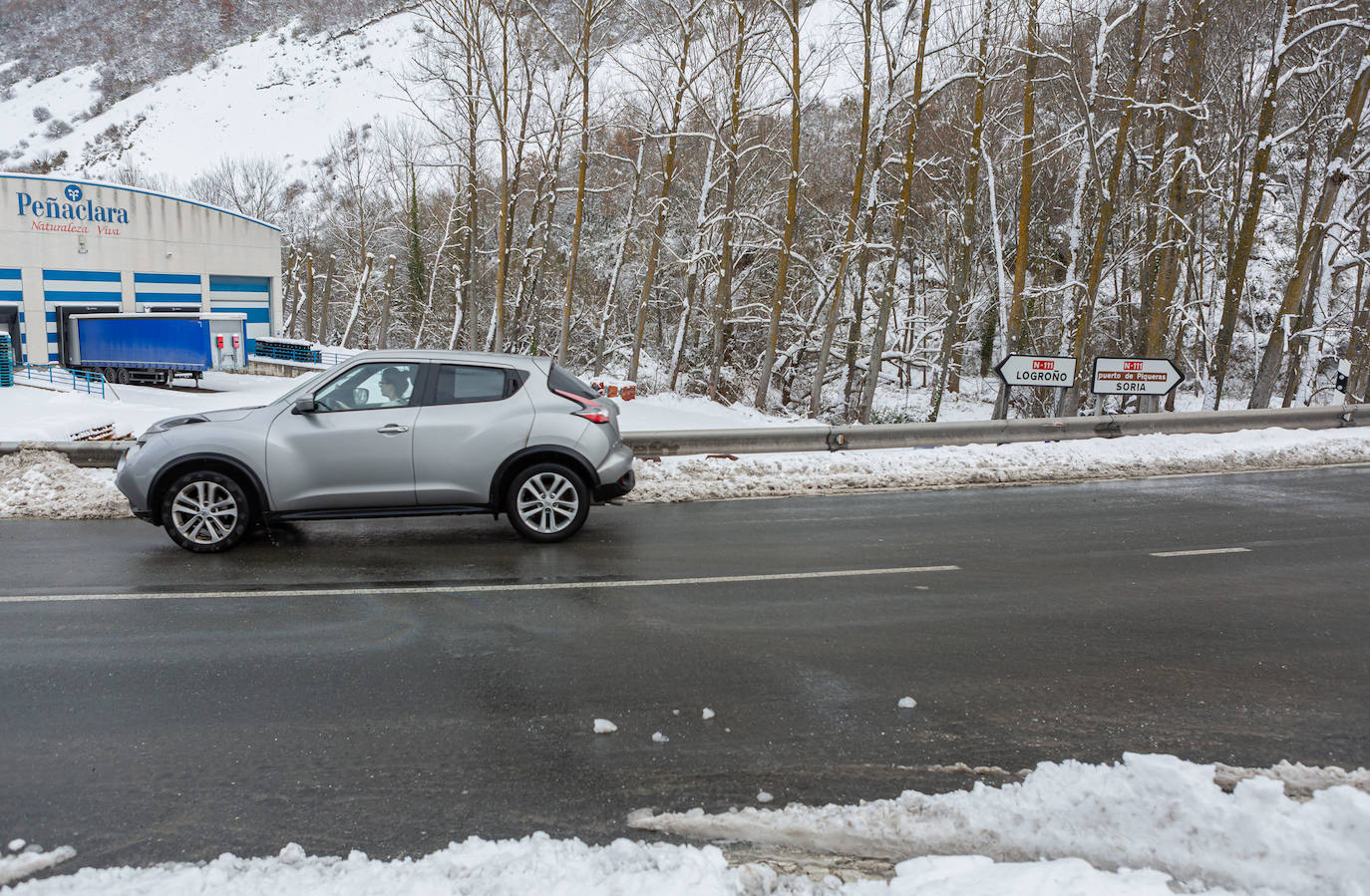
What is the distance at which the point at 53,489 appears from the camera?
31.0 ft

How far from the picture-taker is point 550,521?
7762 mm

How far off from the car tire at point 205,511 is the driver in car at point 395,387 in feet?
4.74

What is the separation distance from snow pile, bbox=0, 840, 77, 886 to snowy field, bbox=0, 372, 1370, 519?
6772 millimetres

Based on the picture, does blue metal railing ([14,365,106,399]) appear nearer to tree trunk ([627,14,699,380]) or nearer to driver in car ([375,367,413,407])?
tree trunk ([627,14,699,380])

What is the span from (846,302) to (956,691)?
28.3 m

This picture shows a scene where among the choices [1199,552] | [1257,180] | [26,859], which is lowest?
[26,859]

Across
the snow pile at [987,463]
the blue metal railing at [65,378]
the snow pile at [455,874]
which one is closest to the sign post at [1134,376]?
the snow pile at [987,463]

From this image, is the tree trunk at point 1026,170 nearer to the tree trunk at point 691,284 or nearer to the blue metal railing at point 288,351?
the tree trunk at point 691,284

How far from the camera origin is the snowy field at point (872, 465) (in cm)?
953

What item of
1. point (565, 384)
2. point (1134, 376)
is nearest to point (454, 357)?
point (565, 384)

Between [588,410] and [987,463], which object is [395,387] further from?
[987,463]

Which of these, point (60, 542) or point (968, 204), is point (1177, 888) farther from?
point (968, 204)

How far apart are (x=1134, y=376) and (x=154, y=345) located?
3458cm

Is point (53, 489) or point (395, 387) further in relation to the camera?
point (53, 489)
